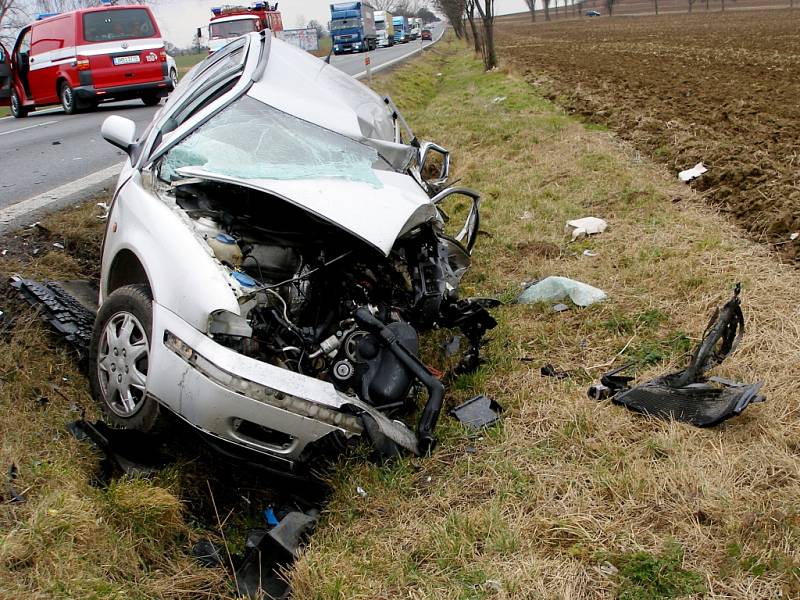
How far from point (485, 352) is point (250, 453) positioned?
1.83 meters

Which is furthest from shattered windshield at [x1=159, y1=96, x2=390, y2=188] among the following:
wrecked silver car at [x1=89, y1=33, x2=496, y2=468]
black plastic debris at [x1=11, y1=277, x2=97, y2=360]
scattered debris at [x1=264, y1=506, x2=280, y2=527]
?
scattered debris at [x1=264, y1=506, x2=280, y2=527]

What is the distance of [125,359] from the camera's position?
3.28 metres

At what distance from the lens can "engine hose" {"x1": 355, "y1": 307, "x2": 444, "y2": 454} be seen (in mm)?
3328

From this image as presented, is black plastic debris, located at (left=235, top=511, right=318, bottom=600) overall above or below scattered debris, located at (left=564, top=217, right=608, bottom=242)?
below

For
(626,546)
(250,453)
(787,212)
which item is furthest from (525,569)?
(787,212)

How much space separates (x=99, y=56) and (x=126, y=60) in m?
0.47

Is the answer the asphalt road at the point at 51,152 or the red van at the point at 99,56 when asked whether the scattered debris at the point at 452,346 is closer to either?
the asphalt road at the point at 51,152

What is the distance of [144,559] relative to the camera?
2834 mm

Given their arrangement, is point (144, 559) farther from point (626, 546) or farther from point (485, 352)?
point (485, 352)

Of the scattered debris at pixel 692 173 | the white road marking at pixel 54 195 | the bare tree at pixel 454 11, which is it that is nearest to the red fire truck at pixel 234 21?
the bare tree at pixel 454 11

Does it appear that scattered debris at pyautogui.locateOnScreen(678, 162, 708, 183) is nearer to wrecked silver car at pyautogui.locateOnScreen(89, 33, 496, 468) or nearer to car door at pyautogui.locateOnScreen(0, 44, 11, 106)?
wrecked silver car at pyautogui.locateOnScreen(89, 33, 496, 468)

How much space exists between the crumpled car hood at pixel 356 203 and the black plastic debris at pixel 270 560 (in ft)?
4.39

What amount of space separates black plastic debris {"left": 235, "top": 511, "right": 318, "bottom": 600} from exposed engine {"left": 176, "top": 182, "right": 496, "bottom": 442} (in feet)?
2.39

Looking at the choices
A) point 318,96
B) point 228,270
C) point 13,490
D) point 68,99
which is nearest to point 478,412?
point 228,270
